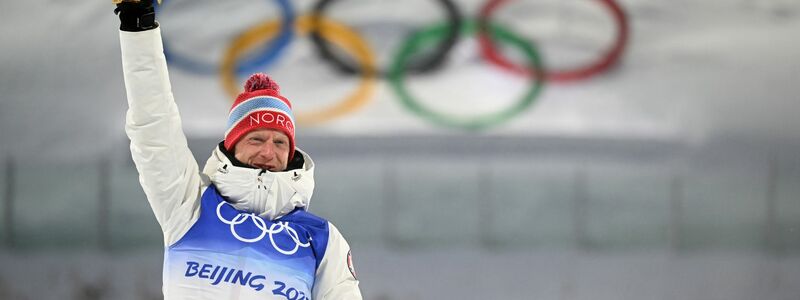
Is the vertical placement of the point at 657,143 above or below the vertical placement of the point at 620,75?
below

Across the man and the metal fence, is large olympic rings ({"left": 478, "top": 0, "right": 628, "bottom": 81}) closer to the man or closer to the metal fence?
the metal fence

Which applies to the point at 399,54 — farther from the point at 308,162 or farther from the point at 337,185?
the point at 308,162

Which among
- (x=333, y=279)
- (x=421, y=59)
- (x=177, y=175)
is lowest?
(x=333, y=279)

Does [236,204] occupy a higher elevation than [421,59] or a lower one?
lower

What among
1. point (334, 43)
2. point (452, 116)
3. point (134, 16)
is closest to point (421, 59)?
point (452, 116)

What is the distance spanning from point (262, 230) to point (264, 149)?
0.14 meters

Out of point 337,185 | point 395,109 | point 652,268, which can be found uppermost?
point 395,109

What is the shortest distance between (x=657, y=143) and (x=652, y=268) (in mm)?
566

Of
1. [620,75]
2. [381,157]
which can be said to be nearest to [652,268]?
[620,75]

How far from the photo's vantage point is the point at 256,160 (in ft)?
6.09

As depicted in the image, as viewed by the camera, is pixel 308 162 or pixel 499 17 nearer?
pixel 308 162

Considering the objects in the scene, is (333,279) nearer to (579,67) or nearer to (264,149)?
(264,149)

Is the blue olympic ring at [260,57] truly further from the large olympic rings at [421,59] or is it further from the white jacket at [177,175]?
the white jacket at [177,175]

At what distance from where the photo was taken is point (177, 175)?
1.76m
